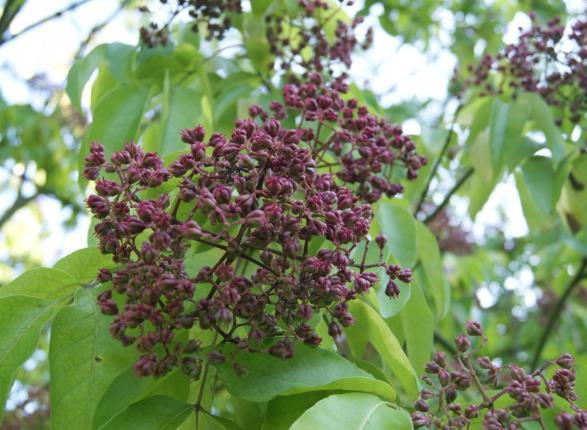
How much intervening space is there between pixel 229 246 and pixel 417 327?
66 cm

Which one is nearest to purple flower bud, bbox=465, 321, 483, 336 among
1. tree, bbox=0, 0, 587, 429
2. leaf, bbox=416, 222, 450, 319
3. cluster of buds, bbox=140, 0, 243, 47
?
tree, bbox=0, 0, 587, 429

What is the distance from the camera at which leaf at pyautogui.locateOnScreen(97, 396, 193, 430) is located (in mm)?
1085

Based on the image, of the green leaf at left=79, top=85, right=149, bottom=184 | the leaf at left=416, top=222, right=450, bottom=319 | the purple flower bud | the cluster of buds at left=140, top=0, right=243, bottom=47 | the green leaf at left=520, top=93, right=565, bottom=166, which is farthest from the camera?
the green leaf at left=520, top=93, right=565, bottom=166

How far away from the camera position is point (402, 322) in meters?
1.59

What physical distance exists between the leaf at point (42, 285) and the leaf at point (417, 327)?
754 mm

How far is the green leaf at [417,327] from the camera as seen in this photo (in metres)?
1.57

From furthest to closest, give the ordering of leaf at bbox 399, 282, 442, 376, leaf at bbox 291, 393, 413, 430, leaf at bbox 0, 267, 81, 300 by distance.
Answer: leaf at bbox 399, 282, 442, 376 → leaf at bbox 0, 267, 81, 300 → leaf at bbox 291, 393, 413, 430

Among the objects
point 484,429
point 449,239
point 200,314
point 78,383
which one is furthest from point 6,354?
point 449,239

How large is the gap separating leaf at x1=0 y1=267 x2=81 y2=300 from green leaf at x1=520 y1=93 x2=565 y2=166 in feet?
5.11

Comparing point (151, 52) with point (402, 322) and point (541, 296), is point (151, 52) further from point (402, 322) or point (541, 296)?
point (541, 296)

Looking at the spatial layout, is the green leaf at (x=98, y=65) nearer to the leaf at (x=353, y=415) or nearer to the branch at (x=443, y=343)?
the leaf at (x=353, y=415)

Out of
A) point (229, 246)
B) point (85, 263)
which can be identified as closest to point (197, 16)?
point (85, 263)

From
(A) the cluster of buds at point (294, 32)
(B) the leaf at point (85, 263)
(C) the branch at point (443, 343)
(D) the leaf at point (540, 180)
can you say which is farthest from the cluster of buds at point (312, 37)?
(C) the branch at point (443, 343)

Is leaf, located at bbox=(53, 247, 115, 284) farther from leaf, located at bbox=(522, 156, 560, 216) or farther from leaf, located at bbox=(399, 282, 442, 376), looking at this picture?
leaf, located at bbox=(522, 156, 560, 216)
